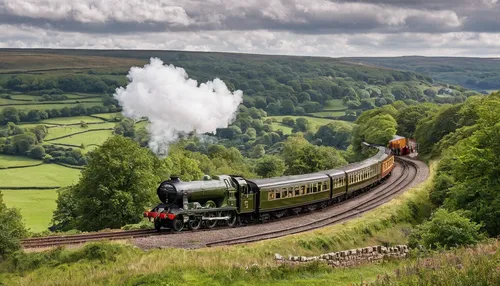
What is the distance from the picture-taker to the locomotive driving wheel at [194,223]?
28886 mm

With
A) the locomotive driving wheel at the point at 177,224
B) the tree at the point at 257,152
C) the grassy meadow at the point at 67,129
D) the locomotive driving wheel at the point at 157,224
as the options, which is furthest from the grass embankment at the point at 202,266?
the tree at the point at 257,152

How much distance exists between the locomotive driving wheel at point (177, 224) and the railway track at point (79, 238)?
1102 mm

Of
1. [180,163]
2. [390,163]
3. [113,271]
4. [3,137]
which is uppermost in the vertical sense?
[113,271]

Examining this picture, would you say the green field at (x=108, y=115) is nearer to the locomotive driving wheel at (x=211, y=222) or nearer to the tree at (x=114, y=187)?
the tree at (x=114, y=187)

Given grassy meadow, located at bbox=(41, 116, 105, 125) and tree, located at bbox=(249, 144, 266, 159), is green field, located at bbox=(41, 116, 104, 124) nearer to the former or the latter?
grassy meadow, located at bbox=(41, 116, 105, 125)

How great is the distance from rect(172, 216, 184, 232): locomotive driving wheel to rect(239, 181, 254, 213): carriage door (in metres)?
4.20

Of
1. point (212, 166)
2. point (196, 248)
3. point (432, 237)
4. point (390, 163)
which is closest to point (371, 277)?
point (432, 237)

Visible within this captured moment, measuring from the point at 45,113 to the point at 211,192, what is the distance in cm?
15032

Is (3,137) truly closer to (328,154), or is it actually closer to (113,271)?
(328,154)

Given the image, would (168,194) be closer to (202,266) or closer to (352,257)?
(202,266)

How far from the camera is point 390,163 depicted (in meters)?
56.9

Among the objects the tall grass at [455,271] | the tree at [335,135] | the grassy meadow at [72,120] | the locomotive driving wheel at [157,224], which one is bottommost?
the tree at [335,135]

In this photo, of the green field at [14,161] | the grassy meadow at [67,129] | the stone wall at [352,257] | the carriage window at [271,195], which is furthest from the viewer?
the grassy meadow at [67,129]

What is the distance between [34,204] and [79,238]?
67.8 meters
